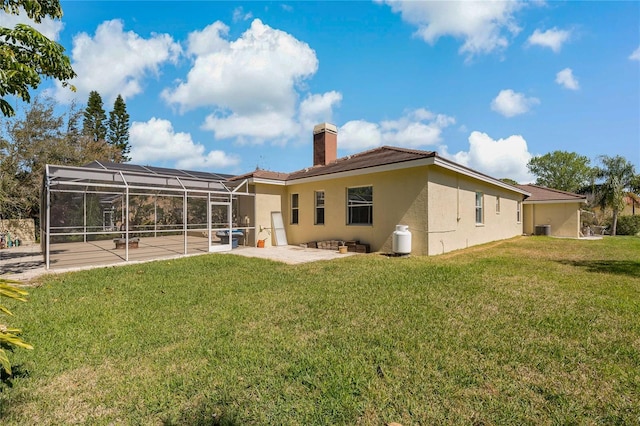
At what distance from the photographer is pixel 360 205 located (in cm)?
1221

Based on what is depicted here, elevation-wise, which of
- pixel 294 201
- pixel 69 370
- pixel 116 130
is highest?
pixel 116 130

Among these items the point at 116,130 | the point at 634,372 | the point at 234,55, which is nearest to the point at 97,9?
the point at 234,55

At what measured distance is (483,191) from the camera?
1453 cm

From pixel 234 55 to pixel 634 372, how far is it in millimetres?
13051

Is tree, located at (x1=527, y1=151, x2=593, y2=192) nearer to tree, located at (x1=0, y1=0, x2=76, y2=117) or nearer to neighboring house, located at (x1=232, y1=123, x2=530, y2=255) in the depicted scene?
neighboring house, located at (x1=232, y1=123, x2=530, y2=255)

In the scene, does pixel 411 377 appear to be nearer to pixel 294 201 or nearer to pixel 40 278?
pixel 40 278

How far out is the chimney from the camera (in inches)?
623

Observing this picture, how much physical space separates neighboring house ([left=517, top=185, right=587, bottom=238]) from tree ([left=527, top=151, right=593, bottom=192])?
29.7m

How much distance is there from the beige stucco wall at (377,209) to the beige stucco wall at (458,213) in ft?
1.40

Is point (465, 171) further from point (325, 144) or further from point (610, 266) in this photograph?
point (325, 144)

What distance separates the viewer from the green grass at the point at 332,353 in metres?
2.50

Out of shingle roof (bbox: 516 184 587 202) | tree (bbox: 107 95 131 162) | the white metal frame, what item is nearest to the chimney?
the white metal frame

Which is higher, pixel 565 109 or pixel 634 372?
pixel 565 109

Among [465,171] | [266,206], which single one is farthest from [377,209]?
[266,206]
